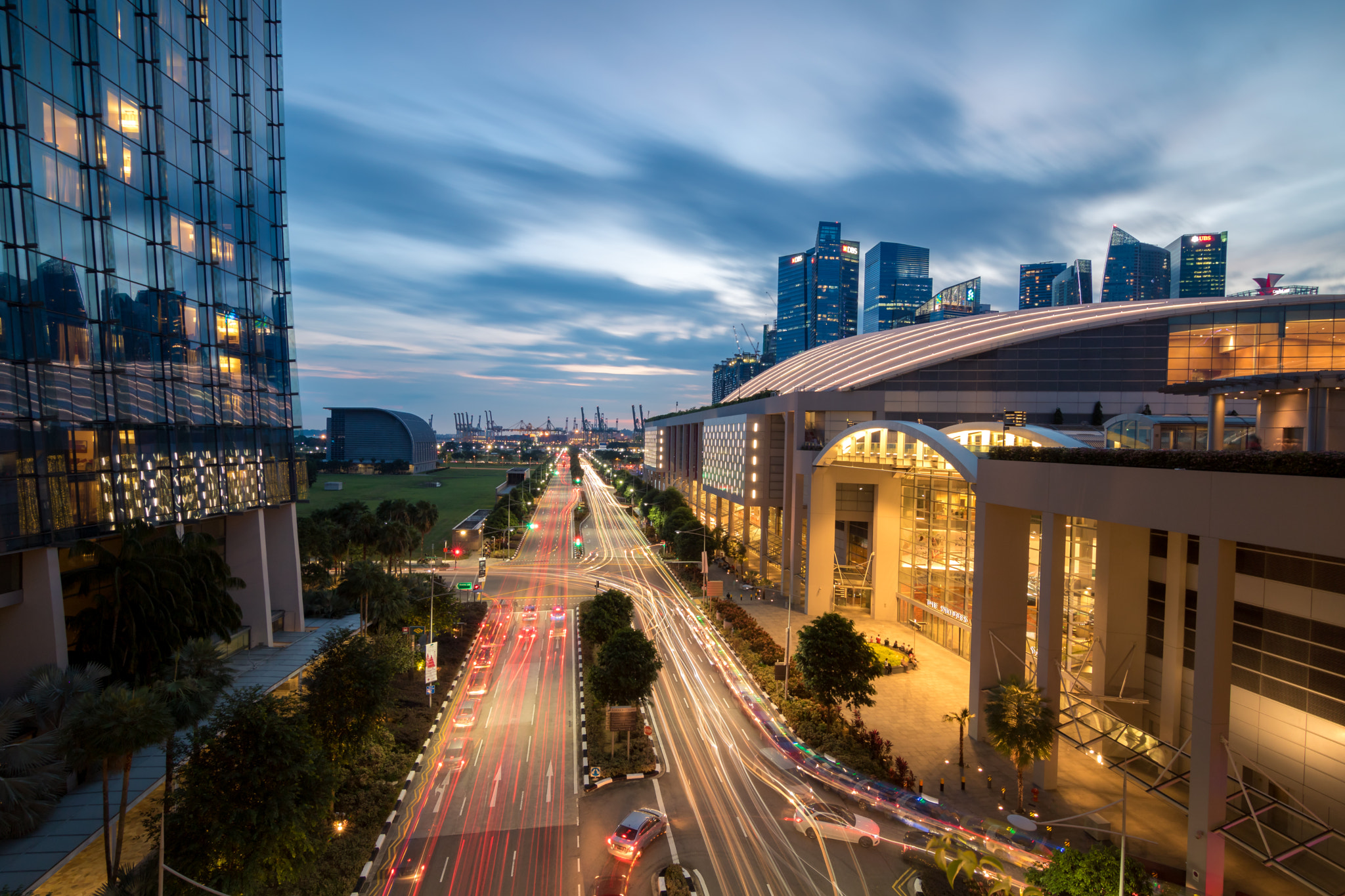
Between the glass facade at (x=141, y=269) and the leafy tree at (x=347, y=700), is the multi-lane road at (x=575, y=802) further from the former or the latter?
the glass facade at (x=141, y=269)

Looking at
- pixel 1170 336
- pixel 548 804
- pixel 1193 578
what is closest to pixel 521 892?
pixel 548 804

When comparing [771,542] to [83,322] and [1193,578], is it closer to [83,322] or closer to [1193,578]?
[1193,578]

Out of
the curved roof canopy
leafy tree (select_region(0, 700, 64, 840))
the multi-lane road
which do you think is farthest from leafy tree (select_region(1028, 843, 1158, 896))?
the curved roof canopy

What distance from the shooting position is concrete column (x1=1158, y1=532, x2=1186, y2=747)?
25203mm

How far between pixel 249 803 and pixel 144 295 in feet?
79.9

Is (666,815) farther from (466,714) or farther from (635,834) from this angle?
(466,714)

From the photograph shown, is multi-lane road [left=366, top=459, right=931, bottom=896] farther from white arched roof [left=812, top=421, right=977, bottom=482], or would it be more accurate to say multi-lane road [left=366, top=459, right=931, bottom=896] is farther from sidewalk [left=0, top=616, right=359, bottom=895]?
white arched roof [left=812, top=421, right=977, bottom=482]

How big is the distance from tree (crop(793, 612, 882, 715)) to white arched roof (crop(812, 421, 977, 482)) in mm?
9629

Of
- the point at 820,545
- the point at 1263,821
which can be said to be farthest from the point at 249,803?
the point at 820,545

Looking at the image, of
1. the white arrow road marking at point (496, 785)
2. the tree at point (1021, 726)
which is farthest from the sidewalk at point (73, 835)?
the tree at point (1021, 726)

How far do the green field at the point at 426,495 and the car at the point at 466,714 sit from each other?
46514 millimetres

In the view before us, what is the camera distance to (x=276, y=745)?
17609 mm

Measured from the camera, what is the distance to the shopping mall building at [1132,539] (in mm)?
18422

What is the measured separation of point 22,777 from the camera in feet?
56.5
